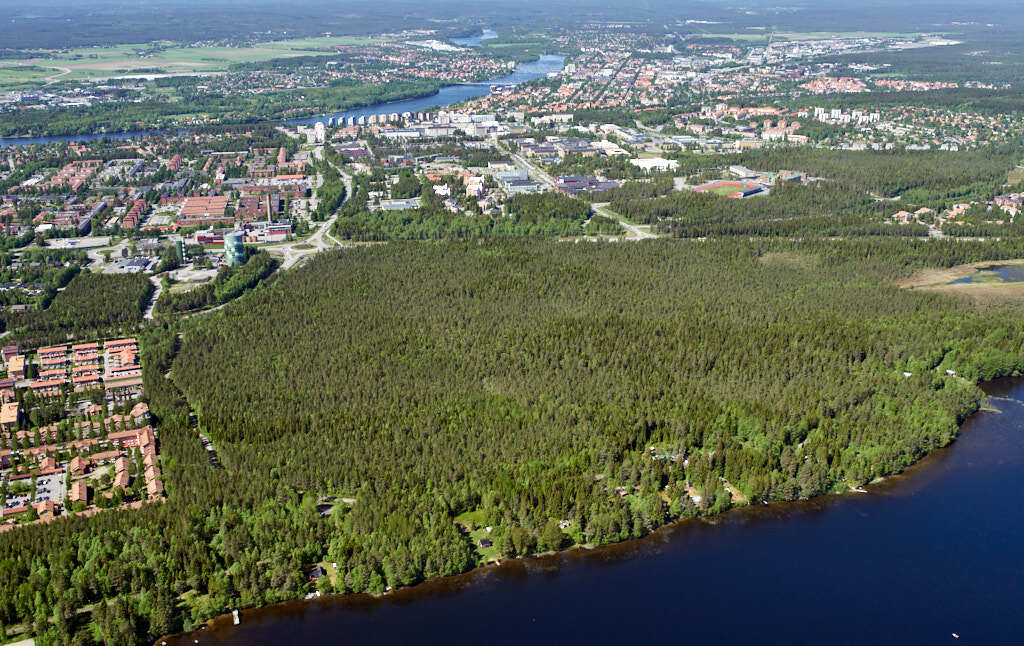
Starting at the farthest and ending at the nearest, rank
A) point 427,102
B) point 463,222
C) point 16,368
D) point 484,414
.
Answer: point 427,102
point 463,222
point 16,368
point 484,414

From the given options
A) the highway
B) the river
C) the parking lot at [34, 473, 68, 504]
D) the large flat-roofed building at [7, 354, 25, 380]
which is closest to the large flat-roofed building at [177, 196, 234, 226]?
the large flat-roofed building at [7, 354, 25, 380]

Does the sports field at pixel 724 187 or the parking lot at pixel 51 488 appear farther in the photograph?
the sports field at pixel 724 187

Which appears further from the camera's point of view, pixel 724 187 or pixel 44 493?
pixel 724 187

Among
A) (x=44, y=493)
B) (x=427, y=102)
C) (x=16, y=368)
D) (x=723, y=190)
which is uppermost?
(x=427, y=102)

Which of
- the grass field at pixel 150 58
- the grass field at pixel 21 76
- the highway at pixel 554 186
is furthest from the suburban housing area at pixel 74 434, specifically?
the grass field at pixel 150 58

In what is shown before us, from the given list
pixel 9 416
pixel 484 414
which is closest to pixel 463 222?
pixel 484 414

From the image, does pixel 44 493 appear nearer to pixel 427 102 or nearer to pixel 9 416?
pixel 9 416

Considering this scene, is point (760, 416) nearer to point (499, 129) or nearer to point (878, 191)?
point (878, 191)

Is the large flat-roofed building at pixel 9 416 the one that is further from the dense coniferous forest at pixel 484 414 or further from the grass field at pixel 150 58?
the grass field at pixel 150 58
